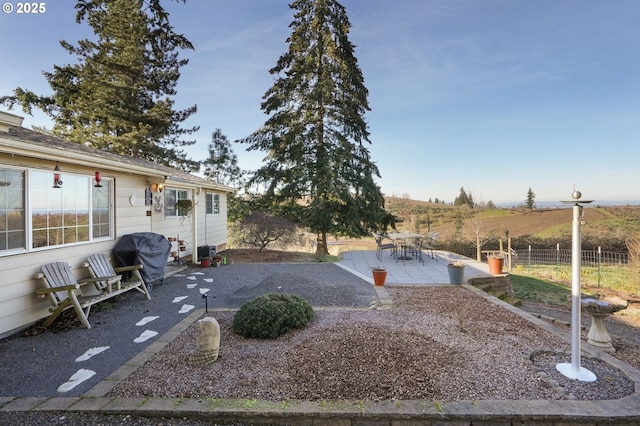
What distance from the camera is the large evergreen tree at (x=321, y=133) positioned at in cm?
1230

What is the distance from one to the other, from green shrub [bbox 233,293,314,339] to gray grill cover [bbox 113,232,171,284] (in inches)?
136

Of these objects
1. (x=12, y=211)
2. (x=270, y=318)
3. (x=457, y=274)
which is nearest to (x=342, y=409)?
(x=270, y=318)

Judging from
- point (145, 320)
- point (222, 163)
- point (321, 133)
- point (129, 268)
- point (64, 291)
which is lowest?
point (145, 320)

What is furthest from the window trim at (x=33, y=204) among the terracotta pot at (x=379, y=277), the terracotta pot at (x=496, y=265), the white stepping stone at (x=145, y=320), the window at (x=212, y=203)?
the terracotta pot at (x=496, y=265)

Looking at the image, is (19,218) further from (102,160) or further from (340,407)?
(340,407)

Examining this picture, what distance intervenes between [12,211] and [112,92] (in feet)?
43.4

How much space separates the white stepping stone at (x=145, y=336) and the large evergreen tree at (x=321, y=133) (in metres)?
8.37

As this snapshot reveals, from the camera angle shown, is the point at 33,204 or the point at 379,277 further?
the point at 379,277

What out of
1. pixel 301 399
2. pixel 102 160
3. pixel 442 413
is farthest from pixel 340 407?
pixel 102 160

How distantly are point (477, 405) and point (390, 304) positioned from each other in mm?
3062

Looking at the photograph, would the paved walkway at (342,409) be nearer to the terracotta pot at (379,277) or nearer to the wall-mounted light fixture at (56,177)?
the wall-mounted light fixture at (56,177)

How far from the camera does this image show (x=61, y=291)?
4586 mm

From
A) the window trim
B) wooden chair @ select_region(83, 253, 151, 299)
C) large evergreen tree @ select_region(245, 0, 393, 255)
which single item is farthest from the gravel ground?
large evergreen tree @ select_region(245, 0, 393, 255)

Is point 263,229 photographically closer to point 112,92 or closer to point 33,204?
point 33,204
